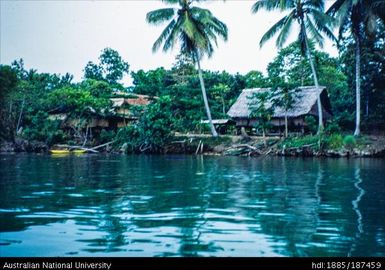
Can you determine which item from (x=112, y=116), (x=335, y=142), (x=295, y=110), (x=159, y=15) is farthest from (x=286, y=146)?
(x=112, y=116)

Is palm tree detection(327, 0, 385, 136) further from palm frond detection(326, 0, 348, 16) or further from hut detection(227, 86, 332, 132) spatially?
hut detection(227, 86, 332, 132)

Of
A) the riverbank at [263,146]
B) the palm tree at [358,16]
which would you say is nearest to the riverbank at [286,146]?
the riverbank at [263,146]

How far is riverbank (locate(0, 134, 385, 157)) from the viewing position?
23.6 metres

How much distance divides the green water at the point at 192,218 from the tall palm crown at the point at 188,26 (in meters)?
18.2

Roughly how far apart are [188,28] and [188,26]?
0.63ft

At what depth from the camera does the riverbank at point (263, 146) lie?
2356 cm

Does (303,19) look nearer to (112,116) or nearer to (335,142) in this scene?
(335,142)

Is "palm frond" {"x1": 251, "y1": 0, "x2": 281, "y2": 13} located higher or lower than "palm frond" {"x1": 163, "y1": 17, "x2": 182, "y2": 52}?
higher

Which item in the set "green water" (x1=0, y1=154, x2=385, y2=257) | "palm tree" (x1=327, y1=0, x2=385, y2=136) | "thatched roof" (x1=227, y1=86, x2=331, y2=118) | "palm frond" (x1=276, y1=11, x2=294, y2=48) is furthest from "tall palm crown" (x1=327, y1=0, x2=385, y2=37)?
"green water" (x1=0, y1=154, x2=385, y2=257)

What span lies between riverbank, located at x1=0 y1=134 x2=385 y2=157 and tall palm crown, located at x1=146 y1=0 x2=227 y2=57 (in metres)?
6.35

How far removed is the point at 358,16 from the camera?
1003 inches

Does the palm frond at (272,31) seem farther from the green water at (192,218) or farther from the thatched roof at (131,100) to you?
the green water at (192,218)

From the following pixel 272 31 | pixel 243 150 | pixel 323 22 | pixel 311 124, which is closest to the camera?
pixel 323 22
